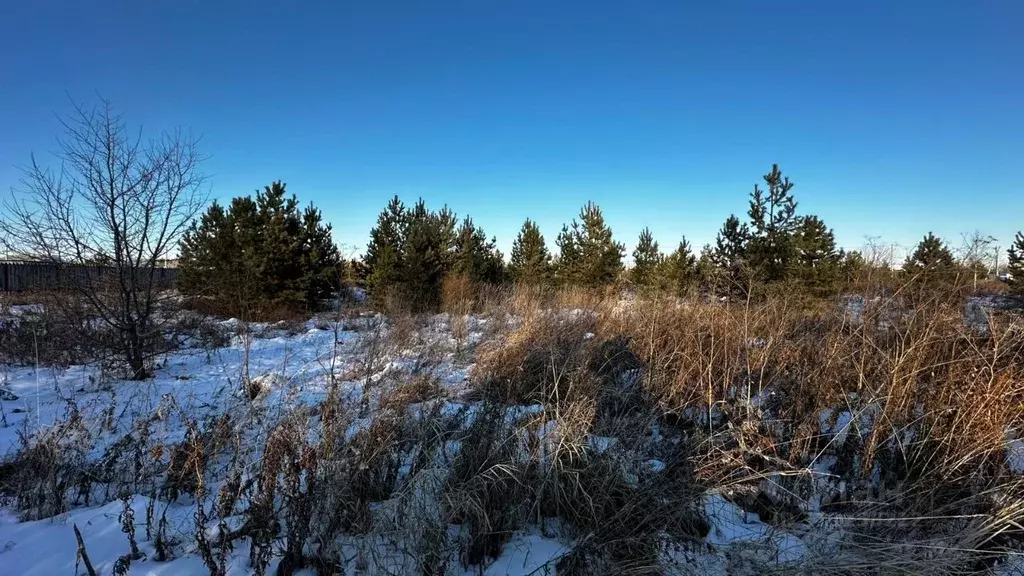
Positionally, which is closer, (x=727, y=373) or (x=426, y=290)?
(x=727, y=373)

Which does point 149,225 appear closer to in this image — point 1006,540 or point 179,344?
point 179,344

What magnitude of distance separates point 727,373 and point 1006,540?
177 centimetres

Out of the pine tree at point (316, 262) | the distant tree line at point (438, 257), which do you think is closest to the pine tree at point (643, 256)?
the distant tree line at point (438, 257)

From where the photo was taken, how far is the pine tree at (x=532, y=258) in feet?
60.5

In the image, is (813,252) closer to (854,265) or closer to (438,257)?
(854,265)

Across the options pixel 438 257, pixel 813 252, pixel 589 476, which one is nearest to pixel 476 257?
pixel 438 257

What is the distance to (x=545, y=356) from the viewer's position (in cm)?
491

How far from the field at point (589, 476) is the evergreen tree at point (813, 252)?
767 centimetres

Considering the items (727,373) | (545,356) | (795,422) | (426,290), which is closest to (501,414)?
(545,356)

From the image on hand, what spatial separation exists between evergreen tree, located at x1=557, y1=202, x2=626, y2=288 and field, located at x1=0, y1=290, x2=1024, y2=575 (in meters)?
12.8

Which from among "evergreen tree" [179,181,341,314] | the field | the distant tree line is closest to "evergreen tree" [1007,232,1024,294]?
the distant tree line

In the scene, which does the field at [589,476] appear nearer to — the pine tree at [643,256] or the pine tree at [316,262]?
the pine tree at [316,262]

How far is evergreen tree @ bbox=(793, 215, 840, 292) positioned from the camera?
36.2 ft

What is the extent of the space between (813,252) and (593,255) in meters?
7.46
